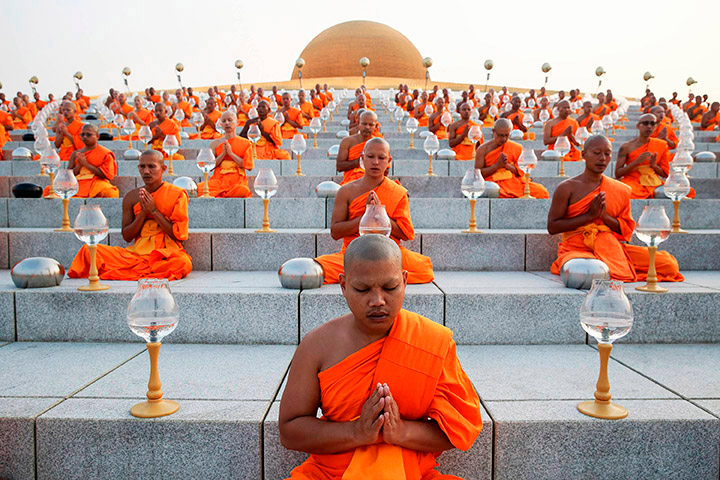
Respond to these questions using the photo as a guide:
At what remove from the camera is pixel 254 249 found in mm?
5234

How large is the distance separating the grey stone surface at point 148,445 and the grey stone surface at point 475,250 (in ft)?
9.15

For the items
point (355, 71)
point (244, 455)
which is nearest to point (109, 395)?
point (244, 455)

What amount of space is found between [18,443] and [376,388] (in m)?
1.76

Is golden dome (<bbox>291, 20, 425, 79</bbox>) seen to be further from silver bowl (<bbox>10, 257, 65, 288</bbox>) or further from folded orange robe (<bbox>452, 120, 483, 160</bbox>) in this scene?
silver bowl (<bbox>10, 257, 65, 288</bbox>)

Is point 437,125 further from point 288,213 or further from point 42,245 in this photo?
point 42,245

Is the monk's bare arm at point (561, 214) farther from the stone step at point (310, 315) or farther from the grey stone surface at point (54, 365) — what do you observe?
the grey stone surface at point (54, 365)

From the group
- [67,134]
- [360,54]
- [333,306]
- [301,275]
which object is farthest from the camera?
[360,54]

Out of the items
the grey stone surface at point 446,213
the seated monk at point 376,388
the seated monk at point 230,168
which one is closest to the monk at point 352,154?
the grey stone surface at point 446,213

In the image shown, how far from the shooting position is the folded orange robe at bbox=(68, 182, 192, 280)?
475 centimetres

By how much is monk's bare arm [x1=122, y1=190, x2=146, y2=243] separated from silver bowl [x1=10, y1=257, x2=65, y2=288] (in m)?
0.83

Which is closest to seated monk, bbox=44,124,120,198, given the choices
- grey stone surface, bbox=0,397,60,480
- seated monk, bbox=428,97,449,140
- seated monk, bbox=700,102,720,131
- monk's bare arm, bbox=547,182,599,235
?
grey stone surface, bbox=0,397,60,480

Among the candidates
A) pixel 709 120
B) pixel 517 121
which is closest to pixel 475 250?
pixel 517 121

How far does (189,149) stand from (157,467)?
7511mm

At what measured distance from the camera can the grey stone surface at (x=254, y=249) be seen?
522 centimetres
